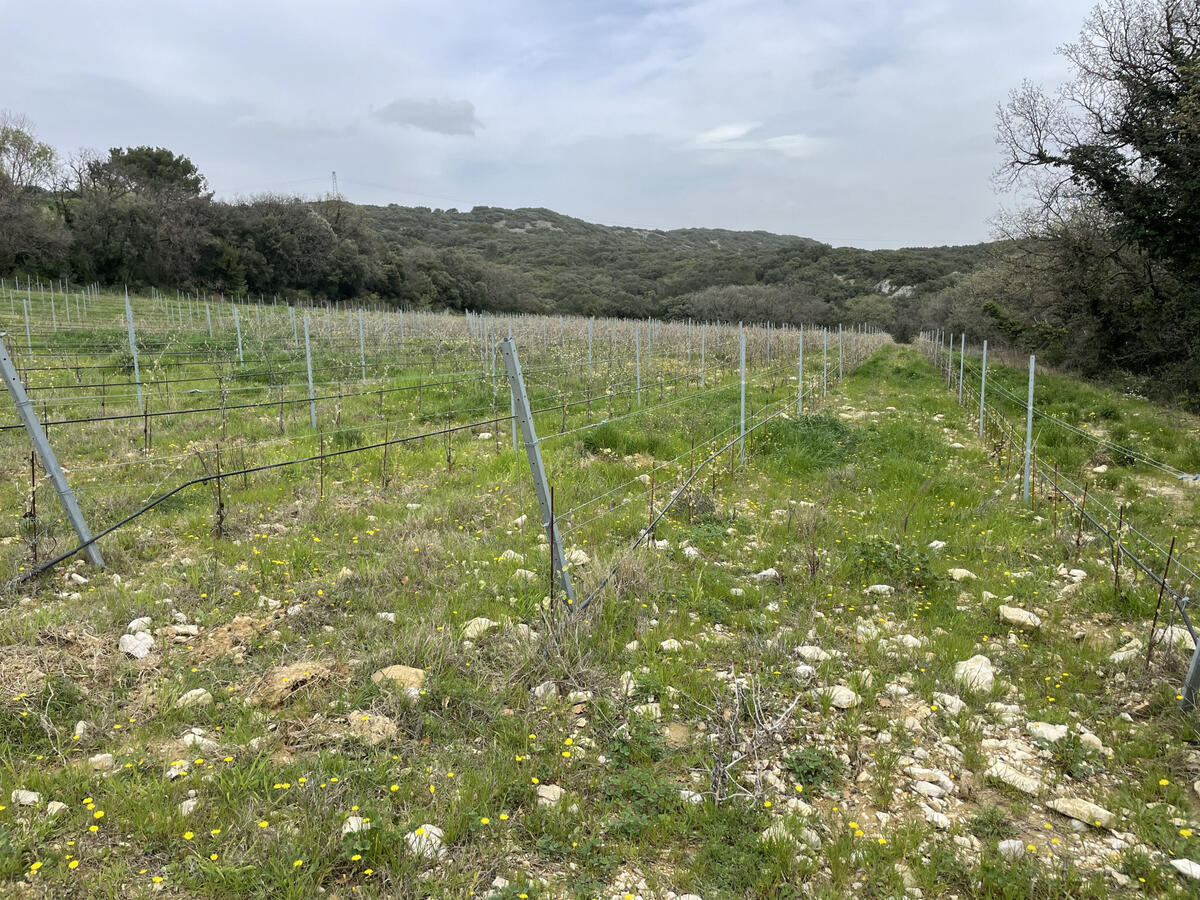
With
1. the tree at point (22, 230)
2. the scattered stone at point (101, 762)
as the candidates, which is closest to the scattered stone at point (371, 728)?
the scattered stone at point (101, 762)

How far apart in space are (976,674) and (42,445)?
21.7ft

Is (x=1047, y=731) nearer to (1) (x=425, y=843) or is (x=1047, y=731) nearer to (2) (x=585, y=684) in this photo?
(2) (x=585, y=684)

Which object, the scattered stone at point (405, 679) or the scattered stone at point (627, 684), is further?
the scattered stone at point (627, 684)

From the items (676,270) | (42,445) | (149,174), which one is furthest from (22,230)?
(676,270)

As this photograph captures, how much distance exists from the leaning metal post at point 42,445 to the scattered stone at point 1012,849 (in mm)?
5500

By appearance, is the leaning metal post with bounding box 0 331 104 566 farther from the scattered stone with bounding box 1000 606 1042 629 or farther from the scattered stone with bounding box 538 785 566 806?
the scattered stone with bounding box 1000 606 1042 629

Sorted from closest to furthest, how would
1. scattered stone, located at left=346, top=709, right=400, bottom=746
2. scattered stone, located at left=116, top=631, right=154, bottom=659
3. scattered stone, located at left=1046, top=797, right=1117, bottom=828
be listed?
scattered stone, located at left=1046, top=797, right=1117, bottom=828 < scattered stone, located at left=346, top=709, right=400, bottom=746 < scattered stone, located at left=116, top=631, right=154, bottom=659

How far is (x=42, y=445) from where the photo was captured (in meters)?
4.96

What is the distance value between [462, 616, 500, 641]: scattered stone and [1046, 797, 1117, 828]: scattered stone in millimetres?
3010

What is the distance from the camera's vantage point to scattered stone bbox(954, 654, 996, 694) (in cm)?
387

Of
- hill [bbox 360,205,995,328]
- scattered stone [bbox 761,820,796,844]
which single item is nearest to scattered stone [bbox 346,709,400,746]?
scattered stone [bbox 761,820,796,844]

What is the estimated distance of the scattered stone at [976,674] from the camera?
12.7 ft

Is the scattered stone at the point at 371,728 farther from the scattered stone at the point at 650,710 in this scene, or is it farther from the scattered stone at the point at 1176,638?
the scattered stone at the point at 1176,638

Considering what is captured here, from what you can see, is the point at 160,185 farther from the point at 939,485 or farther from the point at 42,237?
the point at 939,485
